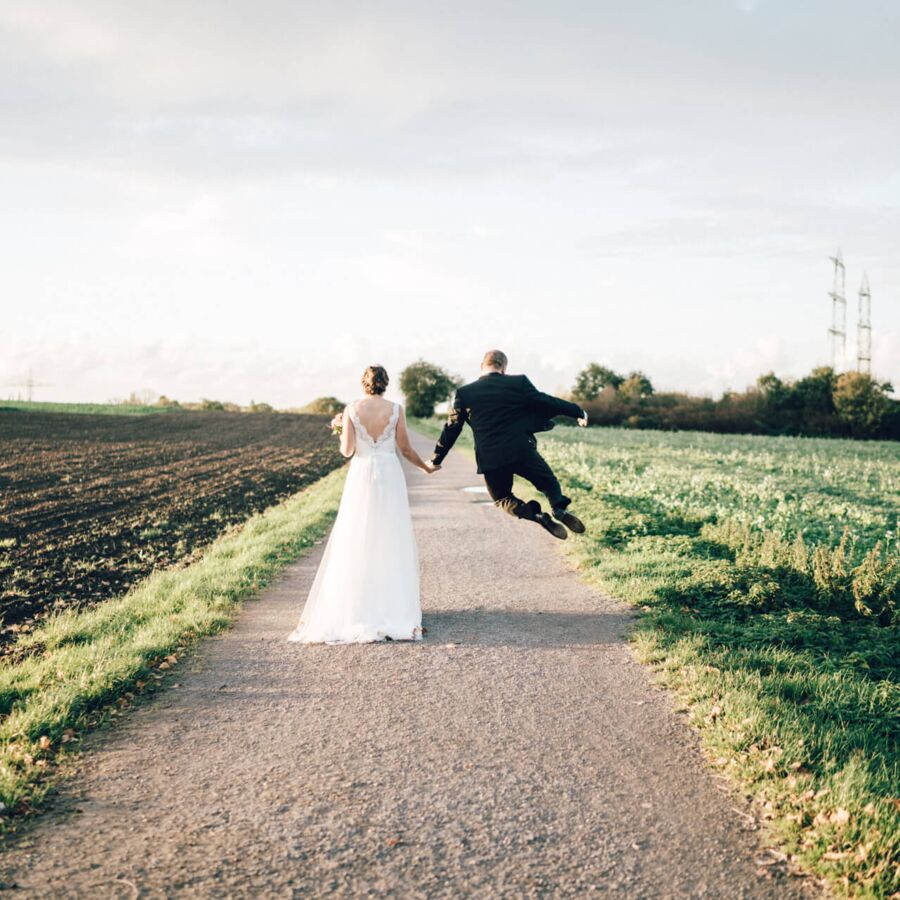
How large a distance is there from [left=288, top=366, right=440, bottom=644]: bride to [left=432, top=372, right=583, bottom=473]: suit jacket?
949mm

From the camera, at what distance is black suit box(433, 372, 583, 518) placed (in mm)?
8281

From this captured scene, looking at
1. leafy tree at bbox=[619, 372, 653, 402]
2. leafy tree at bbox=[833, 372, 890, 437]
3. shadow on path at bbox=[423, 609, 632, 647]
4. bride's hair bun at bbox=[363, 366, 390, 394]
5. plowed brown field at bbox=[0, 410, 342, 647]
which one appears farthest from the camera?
leafy tree at bbox=[619, 372, 653, 402]

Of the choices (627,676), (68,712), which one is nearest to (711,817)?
(627,676)

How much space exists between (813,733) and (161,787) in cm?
373

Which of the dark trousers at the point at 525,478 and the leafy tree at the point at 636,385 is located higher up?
the leafy tree at the point at 636,385

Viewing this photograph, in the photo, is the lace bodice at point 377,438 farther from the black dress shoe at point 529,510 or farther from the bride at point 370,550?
the black dress shoe at point 529,510

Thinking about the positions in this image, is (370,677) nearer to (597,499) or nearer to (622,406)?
(597,499)

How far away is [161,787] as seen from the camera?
4.22 meters

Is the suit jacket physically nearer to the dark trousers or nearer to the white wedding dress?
the dark trousers

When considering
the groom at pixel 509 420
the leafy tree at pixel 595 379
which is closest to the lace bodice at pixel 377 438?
the groom at pixel 509 420

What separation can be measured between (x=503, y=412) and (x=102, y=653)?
4.22 m

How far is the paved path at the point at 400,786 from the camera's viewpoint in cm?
345

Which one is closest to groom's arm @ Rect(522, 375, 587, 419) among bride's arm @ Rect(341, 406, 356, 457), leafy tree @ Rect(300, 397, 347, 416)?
bride's arm @ Rect(341, 406, 356, 457)

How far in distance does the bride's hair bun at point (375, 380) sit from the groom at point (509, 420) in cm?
99
